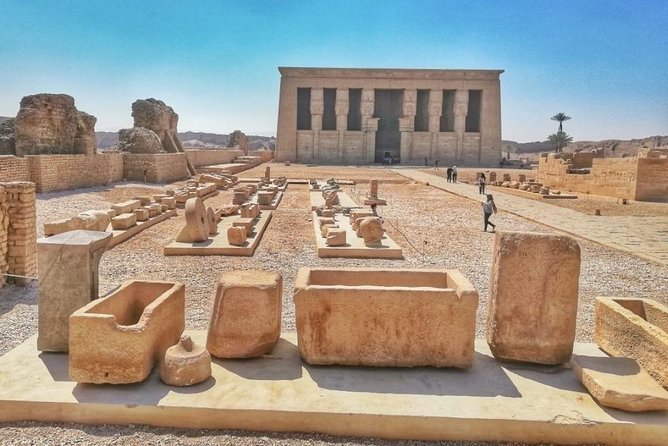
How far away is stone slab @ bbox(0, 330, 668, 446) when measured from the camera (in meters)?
3.32

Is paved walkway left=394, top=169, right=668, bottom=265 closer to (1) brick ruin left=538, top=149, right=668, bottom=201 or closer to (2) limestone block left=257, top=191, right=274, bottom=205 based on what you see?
(1) brick ruin left=538, top=149, right=668, bottom=201

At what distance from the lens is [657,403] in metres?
3.39

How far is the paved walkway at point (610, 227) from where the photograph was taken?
10039mm

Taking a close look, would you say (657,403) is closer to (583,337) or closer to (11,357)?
(583,337)

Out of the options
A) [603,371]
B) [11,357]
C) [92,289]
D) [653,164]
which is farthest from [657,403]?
[653,164]

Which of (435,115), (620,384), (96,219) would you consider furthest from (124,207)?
(435,115)

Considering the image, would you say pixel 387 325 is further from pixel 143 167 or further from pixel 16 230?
pixel 143 167

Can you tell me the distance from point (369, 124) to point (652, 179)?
104 ft

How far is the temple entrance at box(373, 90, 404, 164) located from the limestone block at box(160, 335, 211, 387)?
46.8 metres

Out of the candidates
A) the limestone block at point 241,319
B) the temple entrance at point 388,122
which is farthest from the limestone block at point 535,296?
the temple entrance at point 388,122

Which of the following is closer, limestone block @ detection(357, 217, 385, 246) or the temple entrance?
limestone block @ detection(357, 217, 385, 246)

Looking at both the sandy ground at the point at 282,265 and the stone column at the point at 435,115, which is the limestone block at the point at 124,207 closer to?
the sandy ground at the point at 282,265

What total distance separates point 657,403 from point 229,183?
2134 centimetres

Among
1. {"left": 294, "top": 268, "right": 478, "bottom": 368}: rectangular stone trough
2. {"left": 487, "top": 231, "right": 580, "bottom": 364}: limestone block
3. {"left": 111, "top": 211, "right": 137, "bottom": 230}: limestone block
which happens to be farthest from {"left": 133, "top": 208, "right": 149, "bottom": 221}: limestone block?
{"left": 487, "top": 231, "right": 580, "bottom": 364}: limestone block
